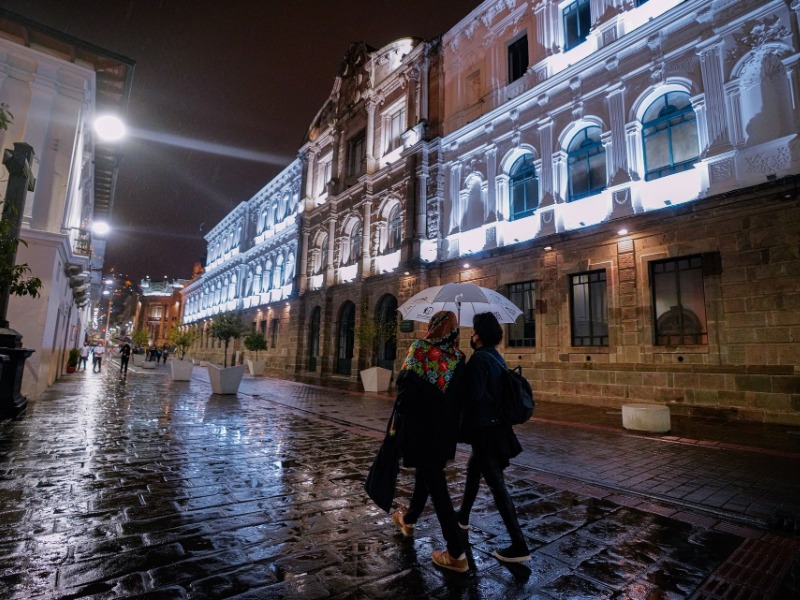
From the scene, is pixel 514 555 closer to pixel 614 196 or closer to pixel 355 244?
pixel 614 196

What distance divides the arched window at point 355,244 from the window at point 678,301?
16007mm

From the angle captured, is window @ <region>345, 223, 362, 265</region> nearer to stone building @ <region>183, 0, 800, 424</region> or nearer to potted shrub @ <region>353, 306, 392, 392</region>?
stone building @ <region>183, 0, 800, 424</region>

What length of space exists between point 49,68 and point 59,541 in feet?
46.9

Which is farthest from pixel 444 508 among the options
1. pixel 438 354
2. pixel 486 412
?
pixel 438 354

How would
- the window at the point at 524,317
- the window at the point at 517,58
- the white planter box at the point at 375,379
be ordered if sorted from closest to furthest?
the window at the point at 524,317 → the white planter box at the point at 375,379 → the window at the point at 517,58

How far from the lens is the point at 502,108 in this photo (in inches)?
648

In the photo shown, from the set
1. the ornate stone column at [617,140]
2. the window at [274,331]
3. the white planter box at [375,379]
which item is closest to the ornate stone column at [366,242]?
the white planter box at [375,379]

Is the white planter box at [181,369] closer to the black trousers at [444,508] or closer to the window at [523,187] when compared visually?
the window at [523,187]

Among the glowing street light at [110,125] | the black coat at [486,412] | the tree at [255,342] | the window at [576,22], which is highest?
the window at [576,22]

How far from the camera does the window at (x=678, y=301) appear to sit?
418 inches

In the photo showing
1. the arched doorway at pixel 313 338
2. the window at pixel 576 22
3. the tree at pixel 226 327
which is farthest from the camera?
the tree at pixel 226 327

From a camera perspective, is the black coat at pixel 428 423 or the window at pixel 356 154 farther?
the window at pixel 356 154

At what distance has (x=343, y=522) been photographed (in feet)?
12.0

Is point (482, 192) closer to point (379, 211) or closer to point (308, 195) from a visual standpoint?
point (379, 211)
